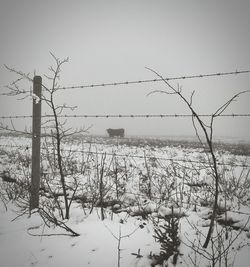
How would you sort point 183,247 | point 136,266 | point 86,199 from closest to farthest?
point 136,266
point 183,247
point 86,199

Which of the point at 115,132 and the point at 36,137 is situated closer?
the point at 36,137

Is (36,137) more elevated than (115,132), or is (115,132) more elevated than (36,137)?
(115,132)

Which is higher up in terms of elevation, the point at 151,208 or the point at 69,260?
the point at 151,208

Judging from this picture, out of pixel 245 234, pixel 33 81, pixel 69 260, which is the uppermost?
pixel 33 81

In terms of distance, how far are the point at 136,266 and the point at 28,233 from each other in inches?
49.7

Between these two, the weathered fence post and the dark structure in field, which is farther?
the dark structure in field

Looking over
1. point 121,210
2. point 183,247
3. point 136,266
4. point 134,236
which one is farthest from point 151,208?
point 136,266

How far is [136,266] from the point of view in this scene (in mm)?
1863

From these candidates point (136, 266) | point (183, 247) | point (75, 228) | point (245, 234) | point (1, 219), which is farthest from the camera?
point (1, 219)

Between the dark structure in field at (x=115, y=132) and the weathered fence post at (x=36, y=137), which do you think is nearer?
the weathered fence post at (x=36, y=137)

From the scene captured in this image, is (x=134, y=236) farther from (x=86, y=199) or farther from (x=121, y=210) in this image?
(x=86, y=199)

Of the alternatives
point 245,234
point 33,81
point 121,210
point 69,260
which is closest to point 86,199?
point 121,210

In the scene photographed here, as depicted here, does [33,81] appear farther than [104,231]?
Yes

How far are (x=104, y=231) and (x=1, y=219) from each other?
140 centimetres
